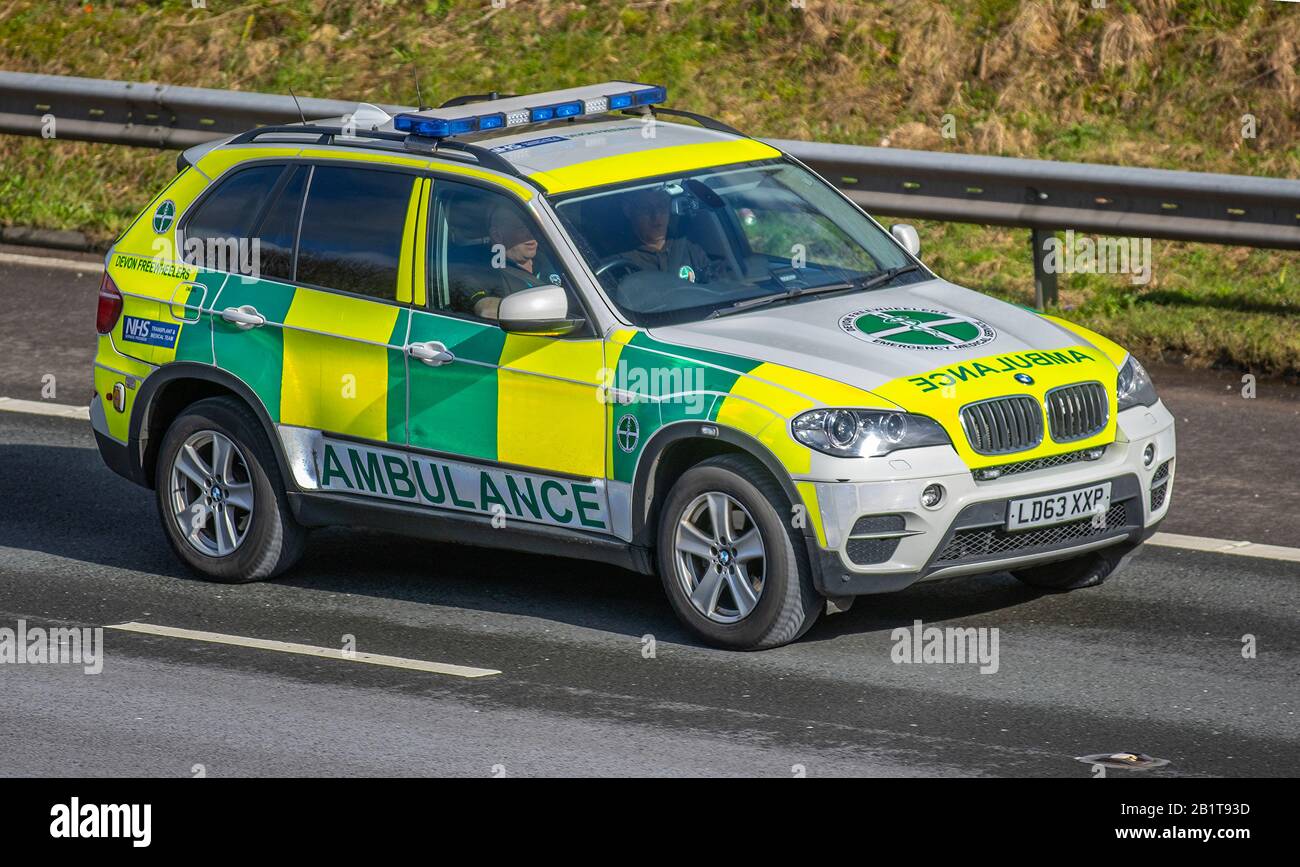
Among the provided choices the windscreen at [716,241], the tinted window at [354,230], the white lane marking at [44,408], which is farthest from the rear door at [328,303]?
the white lane marking at [44,408]

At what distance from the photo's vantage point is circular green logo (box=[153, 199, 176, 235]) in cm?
969

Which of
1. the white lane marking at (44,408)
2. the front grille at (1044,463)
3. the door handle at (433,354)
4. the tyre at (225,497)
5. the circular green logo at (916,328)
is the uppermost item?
the circular green logo at (916,328)

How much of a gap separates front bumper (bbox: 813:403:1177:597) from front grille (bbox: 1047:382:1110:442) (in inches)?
4.1

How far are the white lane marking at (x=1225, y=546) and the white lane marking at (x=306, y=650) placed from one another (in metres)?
3.40

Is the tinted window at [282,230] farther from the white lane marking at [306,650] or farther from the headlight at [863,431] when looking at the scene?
the headlight at [863,431]

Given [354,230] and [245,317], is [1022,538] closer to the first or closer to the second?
[354,230]

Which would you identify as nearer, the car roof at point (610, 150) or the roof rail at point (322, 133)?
the car roof at point (610, 150)

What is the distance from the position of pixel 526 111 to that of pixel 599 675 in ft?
8.64

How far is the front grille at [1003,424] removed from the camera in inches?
306

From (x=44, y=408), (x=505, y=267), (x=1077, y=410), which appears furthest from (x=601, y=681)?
(x=44, y=408)

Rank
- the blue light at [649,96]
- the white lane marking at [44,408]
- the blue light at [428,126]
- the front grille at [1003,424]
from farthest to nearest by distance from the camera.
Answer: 1. the white lane marking at [44,408]
2. the blue light at [649,96]
3. the blue light at [428,126]
4. the front grille at [1003,424]

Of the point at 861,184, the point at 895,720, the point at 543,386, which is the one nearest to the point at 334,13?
the point at 861,184

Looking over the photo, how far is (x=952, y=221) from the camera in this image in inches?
536

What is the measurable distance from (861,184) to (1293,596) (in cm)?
574
